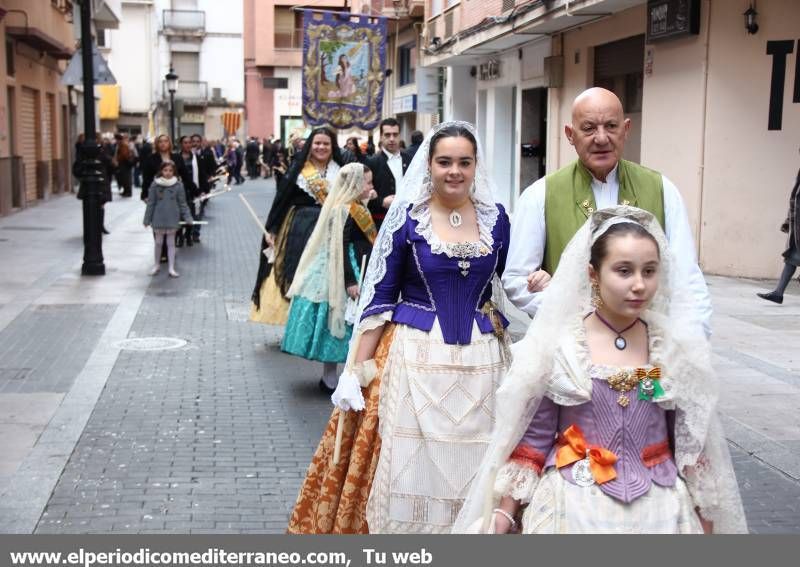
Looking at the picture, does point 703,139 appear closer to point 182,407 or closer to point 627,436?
point 182,407

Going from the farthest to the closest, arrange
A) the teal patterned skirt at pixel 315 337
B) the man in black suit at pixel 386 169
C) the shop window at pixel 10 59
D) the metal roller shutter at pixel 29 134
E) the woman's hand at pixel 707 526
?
1. the metal roller shutter at pixel 29 134
2. the shop window at pixel 10 59
3. the man in black suit at pixel 386 169
4. the teal patterned skirt at pixel 315 337
5. the woman's hand at pixel 707 526

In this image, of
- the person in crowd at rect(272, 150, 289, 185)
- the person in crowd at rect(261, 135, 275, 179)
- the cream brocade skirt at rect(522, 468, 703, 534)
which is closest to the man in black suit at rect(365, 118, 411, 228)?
the person in crowd at rect(272, 150, 289, 185)

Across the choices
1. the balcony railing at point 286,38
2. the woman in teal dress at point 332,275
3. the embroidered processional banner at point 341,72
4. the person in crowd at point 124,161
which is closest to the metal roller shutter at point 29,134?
the person in crowd at point 124,161

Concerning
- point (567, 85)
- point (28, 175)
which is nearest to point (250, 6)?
point (28, 175)

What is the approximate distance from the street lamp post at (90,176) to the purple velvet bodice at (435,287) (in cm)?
1076

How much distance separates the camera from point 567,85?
21.3 m

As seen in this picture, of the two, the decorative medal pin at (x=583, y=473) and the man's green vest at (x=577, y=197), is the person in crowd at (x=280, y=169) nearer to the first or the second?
the man's green vest at (x=577, y=197)

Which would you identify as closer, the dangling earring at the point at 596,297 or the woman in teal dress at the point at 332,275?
the dangling earring at the point at 596,297

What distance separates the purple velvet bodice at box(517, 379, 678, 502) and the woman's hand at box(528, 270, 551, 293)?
0.90m

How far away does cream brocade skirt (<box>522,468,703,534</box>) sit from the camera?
123 inches

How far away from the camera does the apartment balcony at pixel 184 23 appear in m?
59.3

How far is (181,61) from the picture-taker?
198ft
